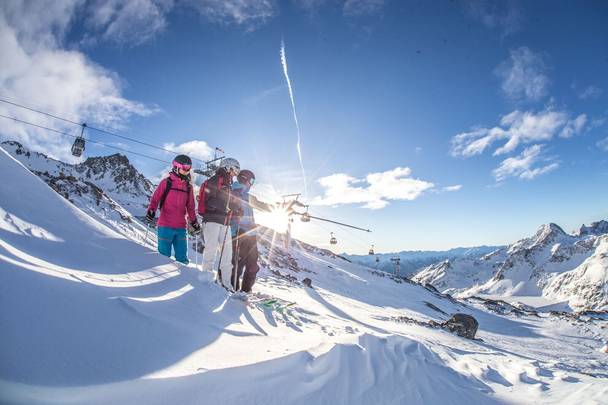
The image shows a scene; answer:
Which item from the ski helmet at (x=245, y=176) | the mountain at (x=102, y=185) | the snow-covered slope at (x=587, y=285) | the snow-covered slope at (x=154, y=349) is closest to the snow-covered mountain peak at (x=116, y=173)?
the mountain at (x=102, y=185)

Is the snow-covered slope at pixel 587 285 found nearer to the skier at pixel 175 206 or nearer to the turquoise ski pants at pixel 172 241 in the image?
the turquoise ski pants at pixel 172 241

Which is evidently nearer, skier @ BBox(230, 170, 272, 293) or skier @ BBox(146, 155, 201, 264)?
skier @ BBox(146, 155, 201, 264)

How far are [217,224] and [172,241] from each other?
3.24ft

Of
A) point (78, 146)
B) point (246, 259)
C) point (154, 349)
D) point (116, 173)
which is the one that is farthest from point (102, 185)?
point (154, 349)

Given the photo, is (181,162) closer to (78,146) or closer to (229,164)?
(229,164)

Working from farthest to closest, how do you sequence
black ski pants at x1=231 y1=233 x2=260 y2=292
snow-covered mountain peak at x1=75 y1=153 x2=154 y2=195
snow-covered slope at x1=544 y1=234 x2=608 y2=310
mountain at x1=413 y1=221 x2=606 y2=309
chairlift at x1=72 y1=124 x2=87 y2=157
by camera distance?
mountain at x1=413 y1=221 x2=606 y2=309
snow-covered slope at x1=544 y1=234 x2=608 y2=310
snow-covered mountain peak at x1=75 y1=153 x2=154 y2=195
chairlift at x1=72 y1=124 x2=87 y2=157
black ski pants at x1=231 y1=233 x2=260 y2=292

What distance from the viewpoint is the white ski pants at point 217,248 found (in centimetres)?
632

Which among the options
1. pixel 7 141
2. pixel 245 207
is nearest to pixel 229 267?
pixel 245 207

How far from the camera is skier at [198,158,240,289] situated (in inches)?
251

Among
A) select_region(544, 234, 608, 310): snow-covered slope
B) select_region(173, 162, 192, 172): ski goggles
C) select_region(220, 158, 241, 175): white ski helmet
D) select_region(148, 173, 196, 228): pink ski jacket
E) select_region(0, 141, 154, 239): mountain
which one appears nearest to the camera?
select_region(148, 173, 196, 228): pink ski jacket

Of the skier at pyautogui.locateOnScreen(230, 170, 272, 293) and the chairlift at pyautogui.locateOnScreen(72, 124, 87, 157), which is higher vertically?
the chairlift at pyautogui.locateOnScreen(72, 124, 87, 157)

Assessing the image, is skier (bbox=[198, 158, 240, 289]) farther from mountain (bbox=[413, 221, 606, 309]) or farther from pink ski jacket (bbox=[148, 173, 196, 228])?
mountain (bbox=[413, 221, 606, 309])

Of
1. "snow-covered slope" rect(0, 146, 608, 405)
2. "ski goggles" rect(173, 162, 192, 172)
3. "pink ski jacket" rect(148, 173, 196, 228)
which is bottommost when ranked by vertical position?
"snow-covered slope" rect(0, 146, 608, 405)

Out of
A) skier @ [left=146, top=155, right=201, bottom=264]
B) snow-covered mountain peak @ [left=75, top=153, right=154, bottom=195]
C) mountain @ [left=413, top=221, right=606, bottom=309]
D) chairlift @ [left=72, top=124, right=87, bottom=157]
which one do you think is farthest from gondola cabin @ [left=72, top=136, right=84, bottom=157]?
mountain @ [left=413, top=221, right=606, bottom=309]
